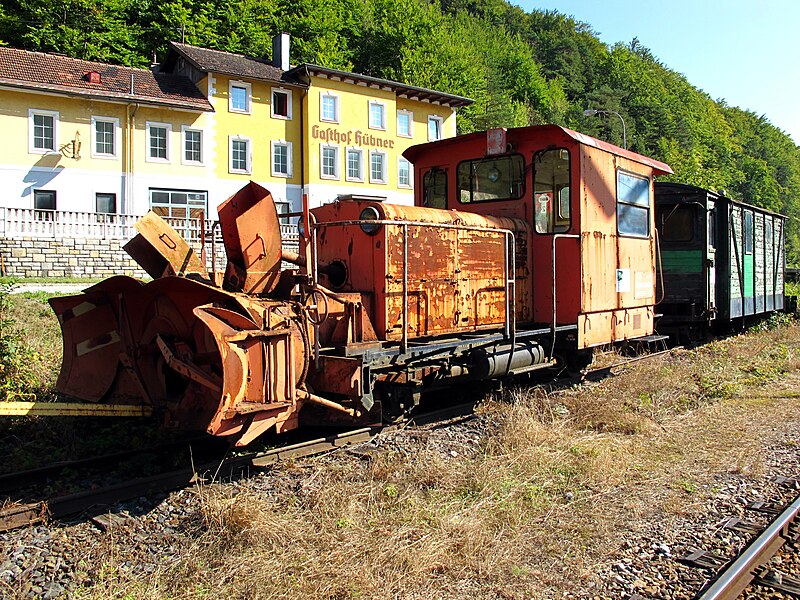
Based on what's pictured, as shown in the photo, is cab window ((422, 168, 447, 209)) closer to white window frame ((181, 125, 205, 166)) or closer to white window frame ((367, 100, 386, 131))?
white window frame ((181, 125, 205, 166))

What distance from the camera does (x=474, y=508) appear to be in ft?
15.4

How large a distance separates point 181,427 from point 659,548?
3688mm

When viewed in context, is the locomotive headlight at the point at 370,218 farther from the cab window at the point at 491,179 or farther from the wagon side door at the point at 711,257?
the wagon side door at the point at 711,257

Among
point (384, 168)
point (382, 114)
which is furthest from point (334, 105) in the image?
point (384, 168)

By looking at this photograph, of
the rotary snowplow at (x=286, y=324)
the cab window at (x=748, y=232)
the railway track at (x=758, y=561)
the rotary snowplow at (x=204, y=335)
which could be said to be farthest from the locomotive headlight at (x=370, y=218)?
the cab window at (x=748, y=232)

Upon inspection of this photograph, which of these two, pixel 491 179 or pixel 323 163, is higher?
pixel 323 163

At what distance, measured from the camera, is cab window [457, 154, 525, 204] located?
27.0 ft

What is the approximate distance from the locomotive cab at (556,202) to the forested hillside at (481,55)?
26900 mm

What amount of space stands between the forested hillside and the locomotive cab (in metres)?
26.9

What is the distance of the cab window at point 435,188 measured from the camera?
28.9 feet

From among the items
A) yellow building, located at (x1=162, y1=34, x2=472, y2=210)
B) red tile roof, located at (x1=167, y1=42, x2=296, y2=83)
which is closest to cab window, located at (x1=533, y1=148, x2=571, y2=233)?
yellow building, located at (x1=162, y1=34, x2=472, y2=210)

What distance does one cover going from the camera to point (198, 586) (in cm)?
361

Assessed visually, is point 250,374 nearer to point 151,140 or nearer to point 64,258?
point 64,258

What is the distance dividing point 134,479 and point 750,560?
4523mm
